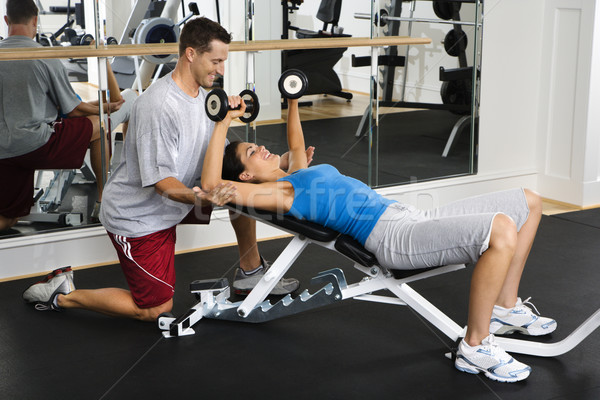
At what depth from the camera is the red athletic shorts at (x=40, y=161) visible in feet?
8.43

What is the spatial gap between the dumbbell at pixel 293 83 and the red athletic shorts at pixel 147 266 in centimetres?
58

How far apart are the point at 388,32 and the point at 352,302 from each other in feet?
4.41

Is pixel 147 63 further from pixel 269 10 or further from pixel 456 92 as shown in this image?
pixel 456 92

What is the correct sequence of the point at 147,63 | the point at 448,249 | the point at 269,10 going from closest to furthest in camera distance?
the point at 448,249, the point at 147,63, the point at 269,10

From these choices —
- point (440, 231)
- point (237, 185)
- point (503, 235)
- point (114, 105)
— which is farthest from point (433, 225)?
point (114, 105)

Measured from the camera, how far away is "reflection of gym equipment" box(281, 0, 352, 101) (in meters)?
2.97

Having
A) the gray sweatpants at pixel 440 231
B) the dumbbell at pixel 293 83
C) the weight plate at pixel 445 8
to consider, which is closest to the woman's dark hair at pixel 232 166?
the dumbbell at pixel 293 83

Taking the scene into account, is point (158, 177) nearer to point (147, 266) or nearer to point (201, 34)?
point (147, 266)

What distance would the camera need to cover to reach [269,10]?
9.43 ft

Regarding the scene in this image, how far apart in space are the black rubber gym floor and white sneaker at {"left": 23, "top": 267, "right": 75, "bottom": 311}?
34mm

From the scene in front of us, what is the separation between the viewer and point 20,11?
2441mm

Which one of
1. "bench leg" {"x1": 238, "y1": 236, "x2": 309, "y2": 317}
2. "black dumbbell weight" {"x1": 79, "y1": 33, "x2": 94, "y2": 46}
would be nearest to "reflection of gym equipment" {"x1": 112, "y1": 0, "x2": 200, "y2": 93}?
"black dumbbell weight" {"x1": 79, "y1": 33, "x2": 94, "y2": 46}

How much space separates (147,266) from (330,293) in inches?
22.3

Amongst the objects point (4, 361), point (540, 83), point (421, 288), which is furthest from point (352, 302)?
point (540, 83)
